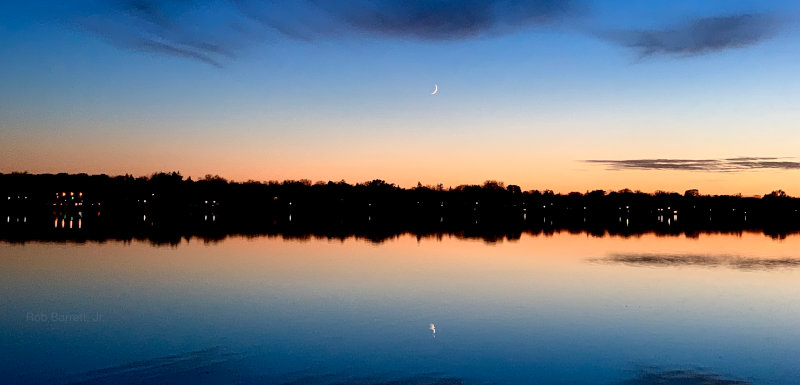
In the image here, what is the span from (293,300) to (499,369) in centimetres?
1067

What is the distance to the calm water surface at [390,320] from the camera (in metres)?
14.2

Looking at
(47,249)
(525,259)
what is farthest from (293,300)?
(47,249)

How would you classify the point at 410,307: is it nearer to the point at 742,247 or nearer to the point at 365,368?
the point at 365,368

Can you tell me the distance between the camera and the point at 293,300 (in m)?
23.5

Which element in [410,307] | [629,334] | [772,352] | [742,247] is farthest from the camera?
[742,247]

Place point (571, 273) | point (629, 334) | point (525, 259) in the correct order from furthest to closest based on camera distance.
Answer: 1. point (525, 259)
2. point (571, 273)
3. point (629, 334)

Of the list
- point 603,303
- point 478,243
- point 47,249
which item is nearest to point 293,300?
point 603,303

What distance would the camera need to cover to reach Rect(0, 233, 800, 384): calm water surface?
1416 cm

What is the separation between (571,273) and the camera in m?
33.6

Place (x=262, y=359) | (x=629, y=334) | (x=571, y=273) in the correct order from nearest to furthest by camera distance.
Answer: (x=262, y=359) → (x=629, y=334) → (x=571, y=273)

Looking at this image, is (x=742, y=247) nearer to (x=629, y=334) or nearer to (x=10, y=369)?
(x=629, y=334)

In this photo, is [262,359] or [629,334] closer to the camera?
[262,359]

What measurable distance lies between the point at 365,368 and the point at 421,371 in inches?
44.4

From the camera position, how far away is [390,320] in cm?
2002
